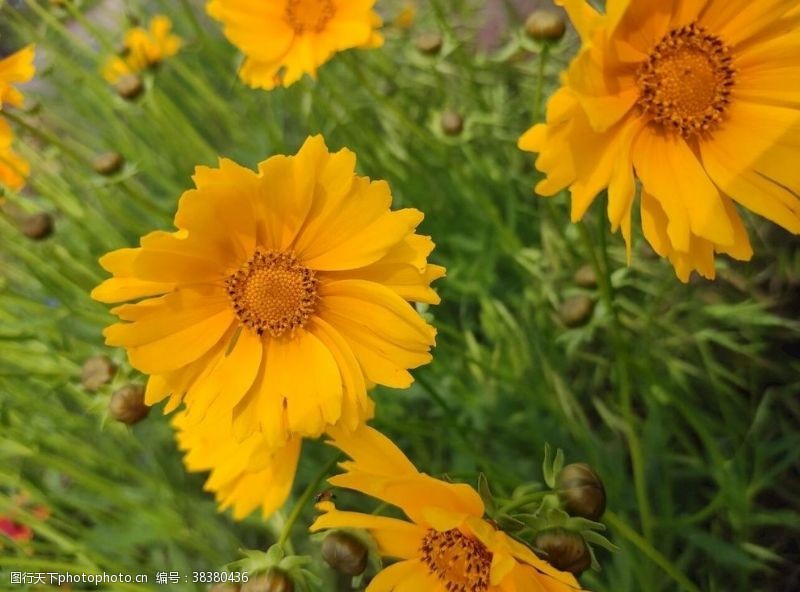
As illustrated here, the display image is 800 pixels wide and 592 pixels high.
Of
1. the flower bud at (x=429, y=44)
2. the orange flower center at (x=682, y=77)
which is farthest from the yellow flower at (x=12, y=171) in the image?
the orange flower center at (x=682, y=77)

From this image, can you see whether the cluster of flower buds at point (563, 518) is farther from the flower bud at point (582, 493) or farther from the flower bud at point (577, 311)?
the flower bud at point (577, 311)

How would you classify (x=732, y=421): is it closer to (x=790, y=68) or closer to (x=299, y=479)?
(x=790, y=68)

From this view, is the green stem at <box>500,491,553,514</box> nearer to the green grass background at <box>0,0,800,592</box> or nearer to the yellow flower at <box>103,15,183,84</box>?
the green grass background at <box>0,0,800,592</box>

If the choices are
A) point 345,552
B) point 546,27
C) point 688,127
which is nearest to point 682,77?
point 688,127

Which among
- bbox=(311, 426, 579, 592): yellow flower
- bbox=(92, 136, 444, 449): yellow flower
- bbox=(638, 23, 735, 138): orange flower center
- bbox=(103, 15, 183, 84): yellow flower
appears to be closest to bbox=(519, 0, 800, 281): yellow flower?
bbox=(638, 23, 735, 138): orange flower center

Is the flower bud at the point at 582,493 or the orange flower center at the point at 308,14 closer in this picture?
the flower bud at the point at 582,493

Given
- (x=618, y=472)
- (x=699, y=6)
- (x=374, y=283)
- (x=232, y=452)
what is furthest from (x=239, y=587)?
(x=699, y=6)
